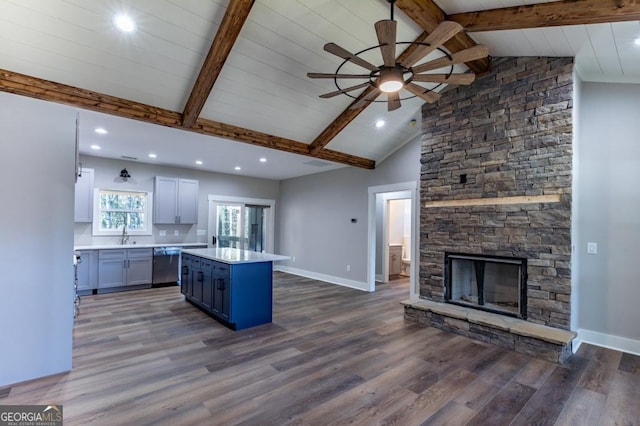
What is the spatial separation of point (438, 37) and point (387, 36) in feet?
1.34

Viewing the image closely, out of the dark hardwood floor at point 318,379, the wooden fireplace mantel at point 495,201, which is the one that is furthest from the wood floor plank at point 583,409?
the wooden fireplace mantel at point 495,201

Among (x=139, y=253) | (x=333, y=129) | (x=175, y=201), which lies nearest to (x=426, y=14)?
(x=333, y=129)

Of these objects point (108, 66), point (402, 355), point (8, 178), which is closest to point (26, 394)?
point (8, 178)

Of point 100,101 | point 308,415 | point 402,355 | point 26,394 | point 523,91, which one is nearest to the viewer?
point 308,415

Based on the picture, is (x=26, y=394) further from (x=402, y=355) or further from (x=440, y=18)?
(x=440, y=18)

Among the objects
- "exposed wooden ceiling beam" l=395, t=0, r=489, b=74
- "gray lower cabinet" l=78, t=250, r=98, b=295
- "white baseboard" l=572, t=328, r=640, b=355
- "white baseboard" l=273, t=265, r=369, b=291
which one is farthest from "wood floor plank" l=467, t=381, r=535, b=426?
"gray lower cabinet" l=78, t=250, r=98, b=295

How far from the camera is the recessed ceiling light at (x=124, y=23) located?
2797mm

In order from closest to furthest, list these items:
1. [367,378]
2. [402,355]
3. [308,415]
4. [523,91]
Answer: [308,415] → [367,378] → [402,355] → [523,91]

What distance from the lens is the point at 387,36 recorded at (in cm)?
233

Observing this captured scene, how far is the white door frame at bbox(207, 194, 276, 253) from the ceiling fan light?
6057 mm

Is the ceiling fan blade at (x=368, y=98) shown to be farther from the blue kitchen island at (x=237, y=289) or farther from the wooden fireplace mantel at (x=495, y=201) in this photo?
the blue kitchen island at (x=237, y=289)

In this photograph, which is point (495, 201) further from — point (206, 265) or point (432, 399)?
point (206, 265)

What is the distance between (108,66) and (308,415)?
12.6 feet

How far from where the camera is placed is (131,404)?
238 cm
